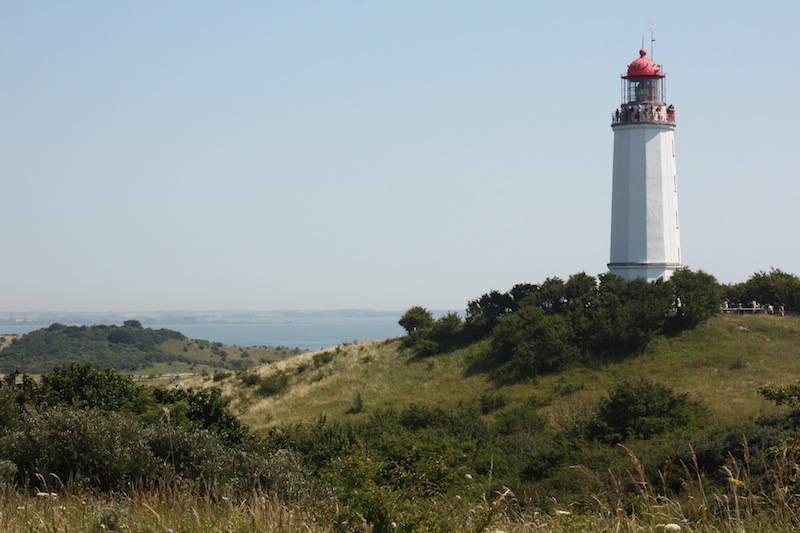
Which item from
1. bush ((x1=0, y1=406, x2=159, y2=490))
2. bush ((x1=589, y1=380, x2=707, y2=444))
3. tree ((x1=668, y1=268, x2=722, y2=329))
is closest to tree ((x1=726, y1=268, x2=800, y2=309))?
tree ((x1=668, y1=268, x2=722, y2=329))

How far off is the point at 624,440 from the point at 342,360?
90.7 ft

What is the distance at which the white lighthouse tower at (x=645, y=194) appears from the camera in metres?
47.9

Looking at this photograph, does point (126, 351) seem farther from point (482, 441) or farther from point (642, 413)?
point (642, 413)

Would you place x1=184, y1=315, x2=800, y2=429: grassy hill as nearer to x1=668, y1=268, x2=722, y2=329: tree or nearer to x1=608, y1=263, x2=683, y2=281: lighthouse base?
x1=668, y1=268, x2=722, y2=329: tree

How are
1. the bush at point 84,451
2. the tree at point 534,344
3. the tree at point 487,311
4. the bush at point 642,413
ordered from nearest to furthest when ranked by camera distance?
1. the bush at point 84,451
2. the bush at point 642,413
3. the tree at point 534,344
4. the tree at point 487,311

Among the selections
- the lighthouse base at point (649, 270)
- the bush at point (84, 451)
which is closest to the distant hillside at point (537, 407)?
the lighthouse base at point (649, 270)

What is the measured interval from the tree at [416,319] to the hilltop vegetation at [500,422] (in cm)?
13

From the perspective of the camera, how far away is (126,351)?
13675 centimetres

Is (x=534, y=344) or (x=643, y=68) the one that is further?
(x=643, y=68)

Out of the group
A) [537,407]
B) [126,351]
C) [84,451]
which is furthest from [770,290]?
[126,351]

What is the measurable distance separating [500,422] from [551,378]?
27.0ft

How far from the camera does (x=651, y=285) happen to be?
46031 millimetres

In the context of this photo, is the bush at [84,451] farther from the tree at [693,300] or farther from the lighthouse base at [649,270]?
the lighthouse base at [649,270]

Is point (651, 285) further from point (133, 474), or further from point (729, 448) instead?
point (133, 474)
